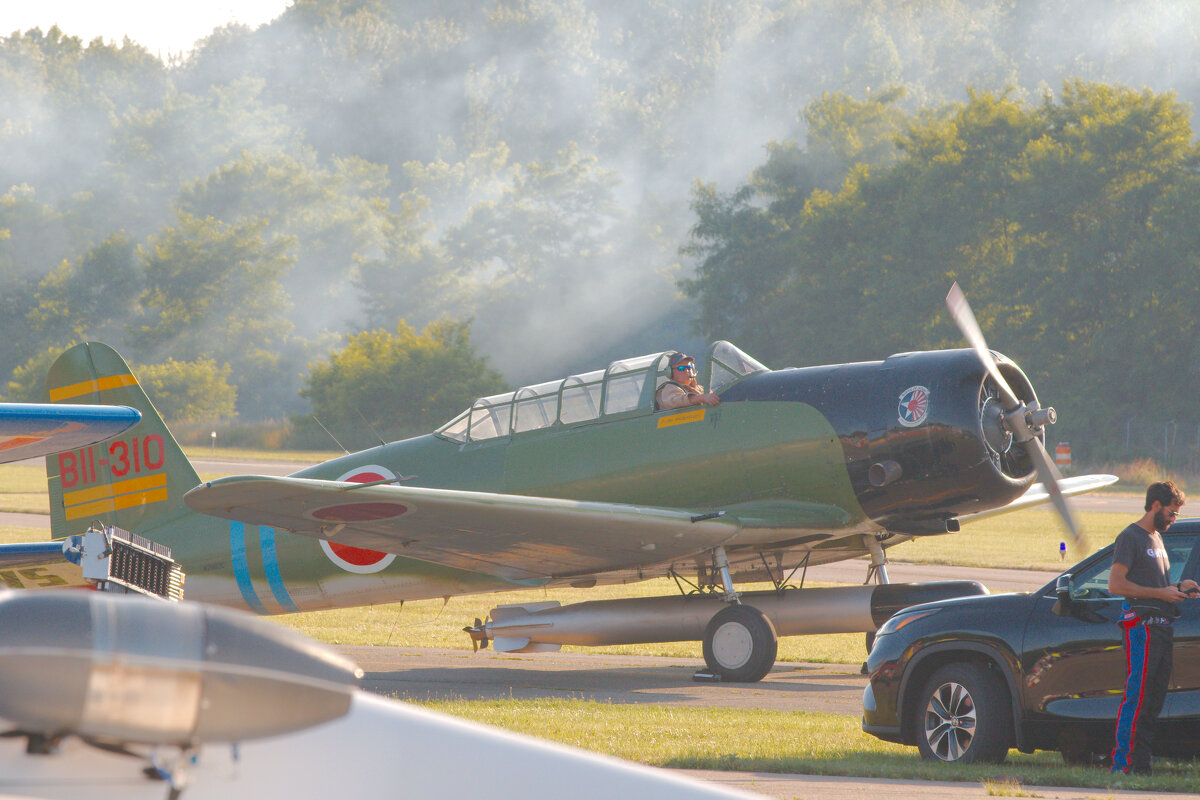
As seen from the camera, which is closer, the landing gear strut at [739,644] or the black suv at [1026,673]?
the black suv at [1026,673]

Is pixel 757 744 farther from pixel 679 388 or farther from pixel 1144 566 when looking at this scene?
pixel 679 388

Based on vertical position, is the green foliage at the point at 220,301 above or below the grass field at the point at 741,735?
above

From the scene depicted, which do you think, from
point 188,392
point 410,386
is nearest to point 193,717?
point 410,386

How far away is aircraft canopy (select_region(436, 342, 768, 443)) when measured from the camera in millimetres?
12586

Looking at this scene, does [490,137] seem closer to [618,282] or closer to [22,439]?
[618,282]

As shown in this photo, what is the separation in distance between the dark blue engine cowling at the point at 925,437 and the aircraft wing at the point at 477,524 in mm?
1402

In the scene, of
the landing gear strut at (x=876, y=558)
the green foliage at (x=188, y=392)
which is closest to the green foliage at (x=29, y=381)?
the green foliage at (x=188, y=392)

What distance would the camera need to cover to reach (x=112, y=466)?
42.4 feet

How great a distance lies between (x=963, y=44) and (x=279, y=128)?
68.1 metres

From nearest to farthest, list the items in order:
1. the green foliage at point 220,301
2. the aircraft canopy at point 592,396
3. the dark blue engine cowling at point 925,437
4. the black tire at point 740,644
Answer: the black tire at point 740,644 → the dark blue engine cowling at point 925,437 → the aircraft canopy at point 592,396 → the green foliage at point 220,301

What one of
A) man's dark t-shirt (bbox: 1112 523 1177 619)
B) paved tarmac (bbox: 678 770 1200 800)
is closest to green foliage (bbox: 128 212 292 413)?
paved tarmac (bbox: 678 770 1200 800)

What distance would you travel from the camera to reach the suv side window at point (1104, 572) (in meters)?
7.29

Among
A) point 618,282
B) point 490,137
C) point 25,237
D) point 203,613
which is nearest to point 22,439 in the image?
point 203,613

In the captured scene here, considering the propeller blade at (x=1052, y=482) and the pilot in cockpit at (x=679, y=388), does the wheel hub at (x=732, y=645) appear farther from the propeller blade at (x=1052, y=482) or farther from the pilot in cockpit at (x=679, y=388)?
the propeller blade at (x=1052, y=482)
